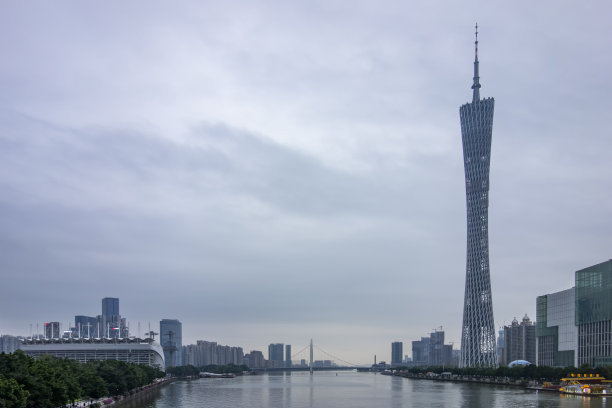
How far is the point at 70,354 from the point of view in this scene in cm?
17850

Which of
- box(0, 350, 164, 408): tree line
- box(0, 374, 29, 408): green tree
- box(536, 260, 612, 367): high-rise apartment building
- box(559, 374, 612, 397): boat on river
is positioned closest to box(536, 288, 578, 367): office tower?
box(536, 260, 612, 367): high-rise apartment building

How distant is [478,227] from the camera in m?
163

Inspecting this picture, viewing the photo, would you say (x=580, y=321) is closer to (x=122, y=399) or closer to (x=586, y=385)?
(x=586, y=385)

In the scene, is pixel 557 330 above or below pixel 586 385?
above

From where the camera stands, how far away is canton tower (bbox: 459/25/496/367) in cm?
16200

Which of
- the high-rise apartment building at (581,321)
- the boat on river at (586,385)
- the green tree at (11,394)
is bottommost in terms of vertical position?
the boat on river at (586,385)

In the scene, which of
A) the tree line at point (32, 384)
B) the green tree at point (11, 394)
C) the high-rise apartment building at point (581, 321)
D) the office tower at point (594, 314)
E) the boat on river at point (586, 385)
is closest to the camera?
the green tree at point (11, 394)

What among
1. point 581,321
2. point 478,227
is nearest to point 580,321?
point 581,321

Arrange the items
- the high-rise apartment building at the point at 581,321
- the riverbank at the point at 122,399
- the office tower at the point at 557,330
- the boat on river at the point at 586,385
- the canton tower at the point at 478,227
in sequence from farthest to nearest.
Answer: the canton tower at the point at 478,227 < the office tower at the point at 557,330 < the high-rise apartment building at the point at 581,321 < the boat on river at the point at 586,385 < the riverbank at the point at 122,399

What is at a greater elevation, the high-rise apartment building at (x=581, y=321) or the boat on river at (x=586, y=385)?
the high-rise apartment building at (x=581, y=321)

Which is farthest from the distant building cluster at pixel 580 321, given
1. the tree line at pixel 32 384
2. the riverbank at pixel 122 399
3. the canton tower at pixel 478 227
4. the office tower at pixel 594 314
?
the tree line at pixel 32 384

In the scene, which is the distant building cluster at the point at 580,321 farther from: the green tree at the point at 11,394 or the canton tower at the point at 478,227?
the green tree at the point at 11,394

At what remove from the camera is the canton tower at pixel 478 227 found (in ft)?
531

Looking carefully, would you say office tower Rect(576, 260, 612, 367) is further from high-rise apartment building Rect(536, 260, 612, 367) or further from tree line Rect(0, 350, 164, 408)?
tree line Rect(0, 350, 164, 408)
